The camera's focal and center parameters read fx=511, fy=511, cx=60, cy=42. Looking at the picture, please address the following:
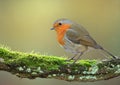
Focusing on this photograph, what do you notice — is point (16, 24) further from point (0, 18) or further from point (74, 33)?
point (74, 33)

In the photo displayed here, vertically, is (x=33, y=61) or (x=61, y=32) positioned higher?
(x=61, y=32)

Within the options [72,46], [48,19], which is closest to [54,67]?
[72,46]

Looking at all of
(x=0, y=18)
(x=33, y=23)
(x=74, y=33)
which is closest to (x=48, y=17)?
(x=33, y=23)

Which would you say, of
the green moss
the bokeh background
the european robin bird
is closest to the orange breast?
the european robin bird

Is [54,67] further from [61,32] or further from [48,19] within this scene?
[48,19]

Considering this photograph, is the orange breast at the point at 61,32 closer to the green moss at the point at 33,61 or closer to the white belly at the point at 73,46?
the white belly at the point at 73,46

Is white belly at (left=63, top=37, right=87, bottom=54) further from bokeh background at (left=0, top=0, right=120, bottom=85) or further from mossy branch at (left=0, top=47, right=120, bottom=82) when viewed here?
bokeh background at (left=0, top=0, right=120, bottom=85)
